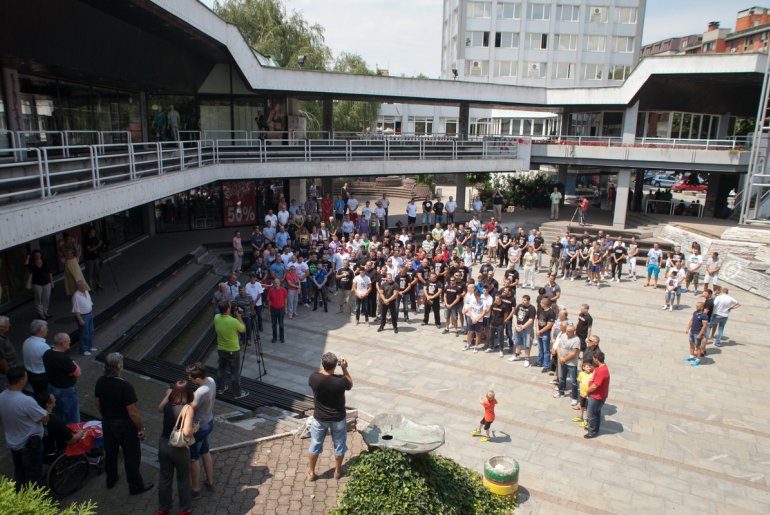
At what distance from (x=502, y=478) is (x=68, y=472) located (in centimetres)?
518

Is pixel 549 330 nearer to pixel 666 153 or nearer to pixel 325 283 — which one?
pixel 325 283

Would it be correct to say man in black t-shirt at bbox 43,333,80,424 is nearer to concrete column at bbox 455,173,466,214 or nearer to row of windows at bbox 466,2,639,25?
concrete column at bbox 455,173,466,214

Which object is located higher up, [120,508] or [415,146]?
[415,146]

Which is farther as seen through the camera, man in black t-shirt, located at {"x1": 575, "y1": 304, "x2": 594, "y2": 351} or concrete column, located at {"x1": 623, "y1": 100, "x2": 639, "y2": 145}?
concrete column, located at {"x1": 623, "y1": 100, "x2": 639, "y2": 145}

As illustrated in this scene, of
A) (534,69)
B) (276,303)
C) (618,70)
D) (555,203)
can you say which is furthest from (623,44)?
(276,303)

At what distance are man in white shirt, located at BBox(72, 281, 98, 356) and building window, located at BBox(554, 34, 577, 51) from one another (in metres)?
55.9

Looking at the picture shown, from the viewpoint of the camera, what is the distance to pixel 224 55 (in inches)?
779

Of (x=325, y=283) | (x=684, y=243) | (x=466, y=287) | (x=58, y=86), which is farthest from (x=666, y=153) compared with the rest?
(x=58, y=86)

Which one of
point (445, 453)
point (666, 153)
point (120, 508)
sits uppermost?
point (666, 153)

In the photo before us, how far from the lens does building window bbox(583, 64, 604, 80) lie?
5628cm

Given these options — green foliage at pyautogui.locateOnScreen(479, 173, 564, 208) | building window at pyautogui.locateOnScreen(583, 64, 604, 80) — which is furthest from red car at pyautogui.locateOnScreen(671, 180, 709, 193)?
green foliage at pyautogui.locateOnScreen(479, 173, 564, 208)

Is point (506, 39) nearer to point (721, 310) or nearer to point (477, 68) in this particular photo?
point (477, 68)

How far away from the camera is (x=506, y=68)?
181 ft

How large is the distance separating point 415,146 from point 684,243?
41.4ft
